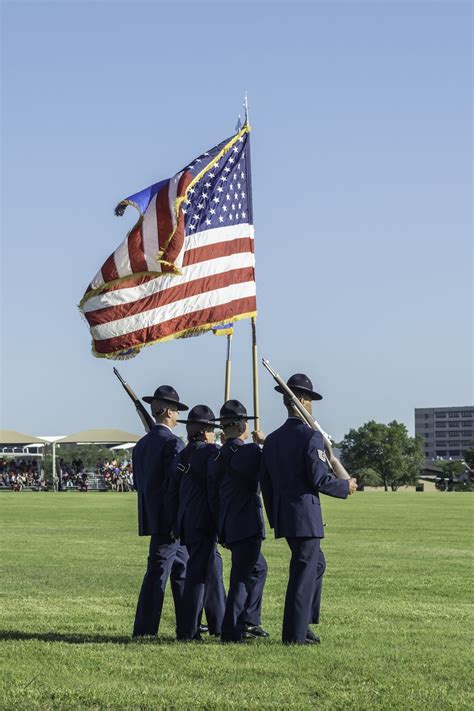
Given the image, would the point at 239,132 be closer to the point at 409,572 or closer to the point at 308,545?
the point at 409,572

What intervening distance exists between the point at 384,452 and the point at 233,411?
159 m

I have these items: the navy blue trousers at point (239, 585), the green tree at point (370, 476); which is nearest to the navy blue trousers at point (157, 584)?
the navy blue trousers at point (239, 585)

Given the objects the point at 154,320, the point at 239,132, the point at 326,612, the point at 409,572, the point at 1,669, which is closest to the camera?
the point at 1,669

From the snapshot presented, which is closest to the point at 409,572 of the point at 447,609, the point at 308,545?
the point at 447,609

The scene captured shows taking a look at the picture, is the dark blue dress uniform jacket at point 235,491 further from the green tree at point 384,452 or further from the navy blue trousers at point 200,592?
the green tree at point 384,452

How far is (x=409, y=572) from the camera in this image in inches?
700

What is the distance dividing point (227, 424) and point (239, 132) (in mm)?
6640

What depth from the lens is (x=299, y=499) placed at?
34.7 ft

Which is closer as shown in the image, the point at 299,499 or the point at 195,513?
the point at 299,499

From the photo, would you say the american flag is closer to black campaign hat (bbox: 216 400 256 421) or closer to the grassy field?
the grassy field

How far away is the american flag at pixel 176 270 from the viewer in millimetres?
15359

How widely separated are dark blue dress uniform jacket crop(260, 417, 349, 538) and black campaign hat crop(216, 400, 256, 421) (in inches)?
15.4

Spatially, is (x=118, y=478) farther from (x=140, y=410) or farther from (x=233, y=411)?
(x=233, y=411)

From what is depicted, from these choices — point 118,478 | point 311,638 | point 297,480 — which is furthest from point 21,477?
point 297,480
